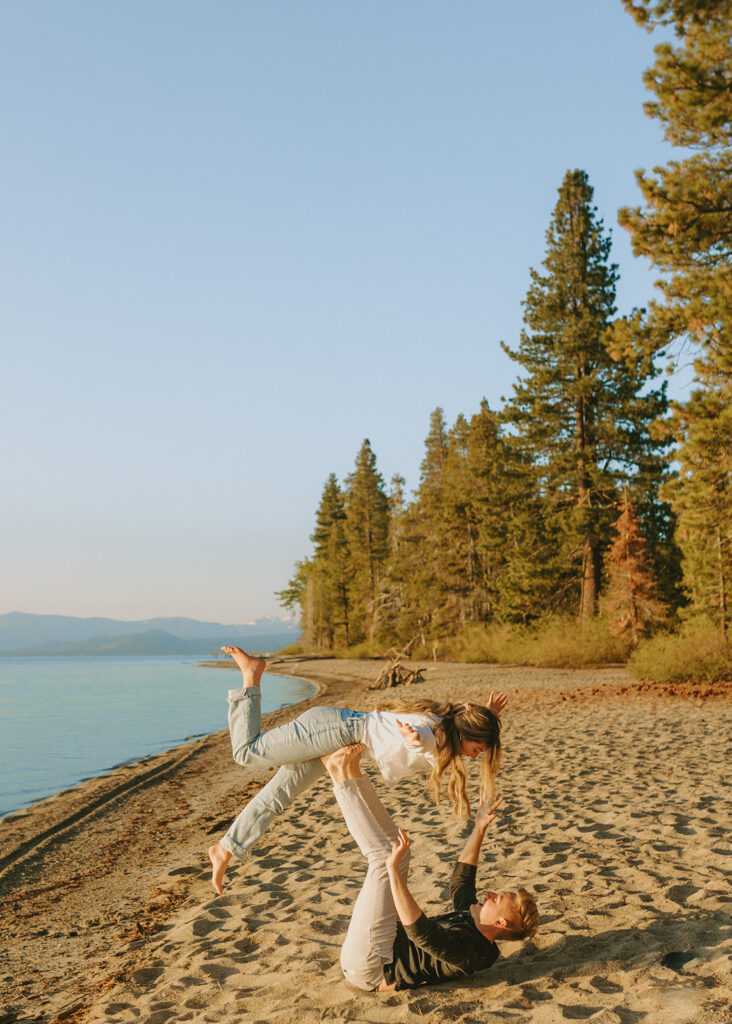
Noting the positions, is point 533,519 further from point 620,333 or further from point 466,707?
point 466,707

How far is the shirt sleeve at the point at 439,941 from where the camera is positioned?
160 inches

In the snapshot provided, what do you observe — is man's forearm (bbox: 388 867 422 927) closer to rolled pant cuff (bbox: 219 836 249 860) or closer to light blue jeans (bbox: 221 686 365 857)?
light blue jeans (bbox: 221 686 365 857)

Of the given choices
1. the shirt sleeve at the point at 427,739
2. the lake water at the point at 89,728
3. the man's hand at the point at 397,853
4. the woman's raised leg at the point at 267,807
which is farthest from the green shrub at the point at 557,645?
the shirt sleeve at the point at 427,739

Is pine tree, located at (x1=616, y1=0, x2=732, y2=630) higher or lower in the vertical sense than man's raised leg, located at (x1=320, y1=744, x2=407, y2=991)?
higher

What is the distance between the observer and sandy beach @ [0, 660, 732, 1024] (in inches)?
162

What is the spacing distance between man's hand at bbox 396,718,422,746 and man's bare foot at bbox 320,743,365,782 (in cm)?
38

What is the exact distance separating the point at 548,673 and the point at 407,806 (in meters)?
19.2

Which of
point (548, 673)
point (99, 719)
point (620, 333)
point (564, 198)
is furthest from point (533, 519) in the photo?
point (99, 719)

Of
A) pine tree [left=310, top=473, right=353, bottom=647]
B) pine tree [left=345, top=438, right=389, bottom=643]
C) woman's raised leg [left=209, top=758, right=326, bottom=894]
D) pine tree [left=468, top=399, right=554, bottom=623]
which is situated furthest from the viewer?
pine tree [left=310, top=473, right=353, bottom=647]

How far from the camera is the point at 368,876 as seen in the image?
4.18 metres

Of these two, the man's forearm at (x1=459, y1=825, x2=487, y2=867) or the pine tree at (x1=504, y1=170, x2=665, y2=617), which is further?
the pine tree at (x1=504, y1=170, x2=665, y2=617)

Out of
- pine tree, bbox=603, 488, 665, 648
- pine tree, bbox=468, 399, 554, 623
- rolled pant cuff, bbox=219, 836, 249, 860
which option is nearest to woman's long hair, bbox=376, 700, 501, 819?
rolled pant cuff, bbox=219, 836, 249, 860

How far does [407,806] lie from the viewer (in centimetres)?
917

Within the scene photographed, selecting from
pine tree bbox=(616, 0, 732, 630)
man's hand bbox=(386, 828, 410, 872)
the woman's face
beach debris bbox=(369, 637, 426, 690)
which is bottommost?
beach debris bbox=(369, 637, 426, 690)
